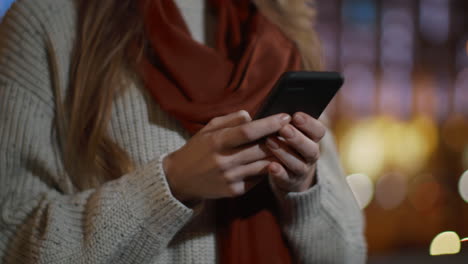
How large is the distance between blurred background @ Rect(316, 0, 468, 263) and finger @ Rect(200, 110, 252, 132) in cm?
295

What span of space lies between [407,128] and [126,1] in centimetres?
346

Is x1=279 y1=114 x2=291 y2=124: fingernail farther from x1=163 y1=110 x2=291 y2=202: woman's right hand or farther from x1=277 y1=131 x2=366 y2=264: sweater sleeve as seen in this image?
x1=277 y1=131 x2=366 y2=264: sweater sleeve

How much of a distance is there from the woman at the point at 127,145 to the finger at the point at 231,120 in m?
0.06

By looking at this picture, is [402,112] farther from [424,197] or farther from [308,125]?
[308,125]

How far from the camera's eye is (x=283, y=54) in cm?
71

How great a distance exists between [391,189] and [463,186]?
2.30 feet

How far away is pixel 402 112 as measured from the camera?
3.75m

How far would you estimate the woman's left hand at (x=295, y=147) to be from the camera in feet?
1.64

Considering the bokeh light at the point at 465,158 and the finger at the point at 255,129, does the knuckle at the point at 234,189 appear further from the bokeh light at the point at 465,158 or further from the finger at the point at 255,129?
the bokeh light at the point at 465,158

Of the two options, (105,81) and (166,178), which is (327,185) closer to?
(166,178)

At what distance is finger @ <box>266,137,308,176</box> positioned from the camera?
0.51 meters

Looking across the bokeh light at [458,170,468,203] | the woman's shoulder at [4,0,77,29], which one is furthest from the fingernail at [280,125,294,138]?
the bokeh light at [458,170,468,203]

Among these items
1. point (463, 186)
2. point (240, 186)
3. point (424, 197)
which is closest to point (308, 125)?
point (240, 186)

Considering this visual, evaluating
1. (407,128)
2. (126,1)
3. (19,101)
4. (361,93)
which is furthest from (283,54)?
(407,128)
